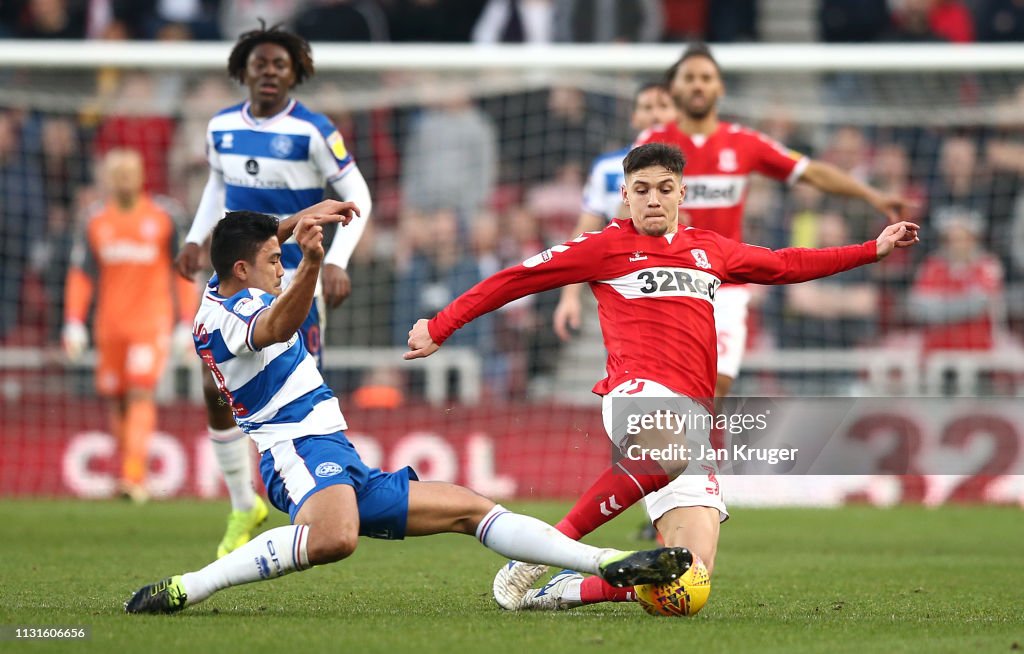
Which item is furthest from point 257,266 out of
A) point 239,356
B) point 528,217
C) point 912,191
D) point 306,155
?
point 912,191

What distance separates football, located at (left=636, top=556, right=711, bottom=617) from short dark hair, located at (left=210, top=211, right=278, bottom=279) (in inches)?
76.9

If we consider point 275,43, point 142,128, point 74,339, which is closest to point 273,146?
point 275,43

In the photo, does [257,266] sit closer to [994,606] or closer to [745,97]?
[994,606]

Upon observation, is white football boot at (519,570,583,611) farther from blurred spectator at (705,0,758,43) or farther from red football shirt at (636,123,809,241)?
blurred spectator at (705,0,758,43)

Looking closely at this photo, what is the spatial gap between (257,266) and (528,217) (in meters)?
8.11

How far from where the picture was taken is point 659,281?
19.9ft

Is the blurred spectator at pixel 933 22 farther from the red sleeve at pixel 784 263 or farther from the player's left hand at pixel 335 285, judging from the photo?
the red sleeve at pixel 784 263

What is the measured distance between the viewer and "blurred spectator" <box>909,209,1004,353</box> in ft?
43.7

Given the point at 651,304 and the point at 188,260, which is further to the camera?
the point at 188,260

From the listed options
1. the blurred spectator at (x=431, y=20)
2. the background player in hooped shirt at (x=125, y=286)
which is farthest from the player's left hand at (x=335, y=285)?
the blurred spectator at (x=431, y=20)

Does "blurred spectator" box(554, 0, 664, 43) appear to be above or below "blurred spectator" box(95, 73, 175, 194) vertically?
above

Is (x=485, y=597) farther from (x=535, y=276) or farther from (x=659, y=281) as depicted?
(x=659, y=281)

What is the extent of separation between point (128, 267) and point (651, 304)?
7.18 meters

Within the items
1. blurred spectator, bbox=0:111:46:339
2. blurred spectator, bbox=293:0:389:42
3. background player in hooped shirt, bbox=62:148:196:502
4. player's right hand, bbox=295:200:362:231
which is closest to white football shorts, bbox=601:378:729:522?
player's right hand, bbox=295:200:362:231
